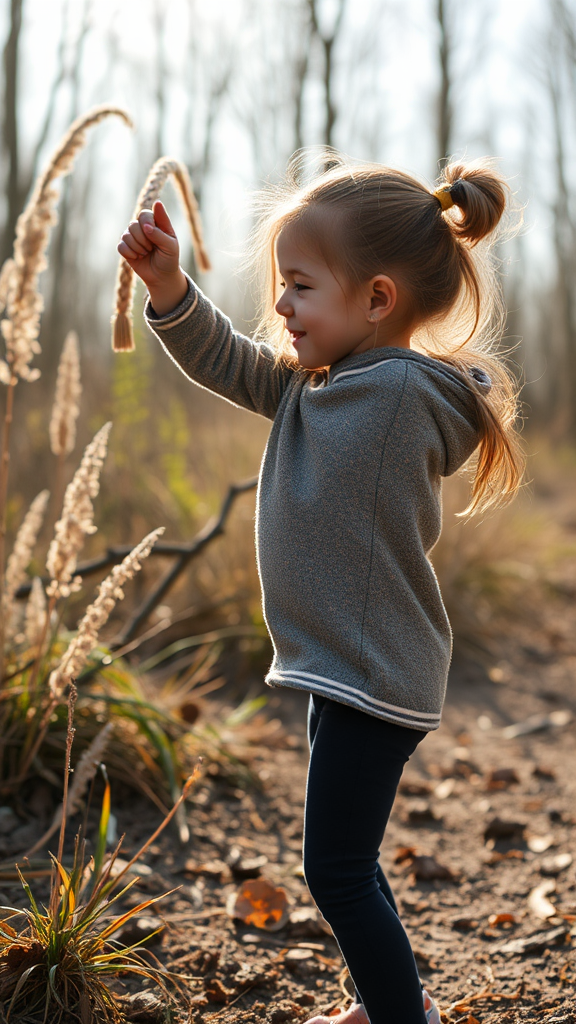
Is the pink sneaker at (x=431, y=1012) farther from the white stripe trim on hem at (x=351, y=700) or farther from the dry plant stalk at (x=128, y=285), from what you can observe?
the dry plant stalk at (x=128, y=285)

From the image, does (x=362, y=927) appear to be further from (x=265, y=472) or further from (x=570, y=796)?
(x=570, y=796)

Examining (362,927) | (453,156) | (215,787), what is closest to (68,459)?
(215,787)

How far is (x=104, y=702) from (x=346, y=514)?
1360 mm

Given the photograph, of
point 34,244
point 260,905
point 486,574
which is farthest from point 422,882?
point 486,574

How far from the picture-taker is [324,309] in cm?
142

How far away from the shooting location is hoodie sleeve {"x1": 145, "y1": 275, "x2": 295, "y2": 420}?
154 cm

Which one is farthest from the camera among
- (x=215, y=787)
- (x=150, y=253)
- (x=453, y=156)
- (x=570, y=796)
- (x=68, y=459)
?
(x=68, y=459)

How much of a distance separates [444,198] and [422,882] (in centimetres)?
172

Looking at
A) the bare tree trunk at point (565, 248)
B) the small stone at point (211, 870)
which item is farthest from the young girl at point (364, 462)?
the bare tree trunk at point (565, 248)

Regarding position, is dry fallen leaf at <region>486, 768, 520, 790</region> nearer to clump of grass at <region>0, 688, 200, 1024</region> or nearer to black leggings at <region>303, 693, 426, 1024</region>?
black leggings at <region>303, 693, 426, 1024</region>

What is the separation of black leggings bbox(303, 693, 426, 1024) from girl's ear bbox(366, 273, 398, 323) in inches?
25.8

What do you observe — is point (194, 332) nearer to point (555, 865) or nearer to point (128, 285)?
point (128, 285)

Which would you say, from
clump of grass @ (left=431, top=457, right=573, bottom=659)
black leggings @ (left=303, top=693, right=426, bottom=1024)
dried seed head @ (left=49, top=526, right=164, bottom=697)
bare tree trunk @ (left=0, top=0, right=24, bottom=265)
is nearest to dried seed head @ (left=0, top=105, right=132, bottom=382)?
dried seed head @ (left=49, top=526, right=164, bottom=697)

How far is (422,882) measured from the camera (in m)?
2.26
